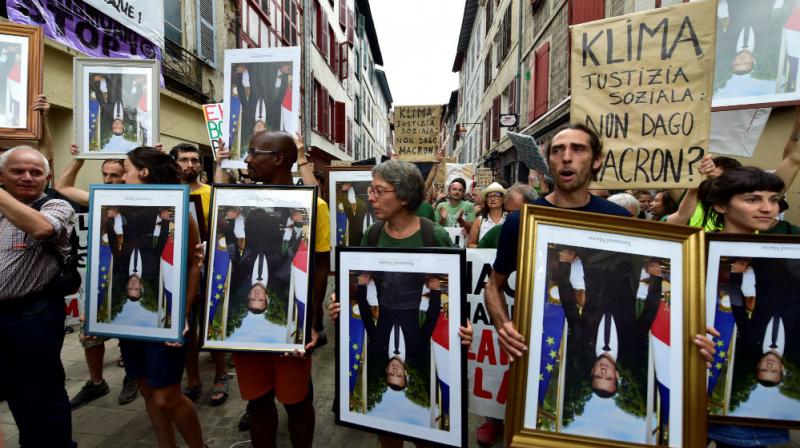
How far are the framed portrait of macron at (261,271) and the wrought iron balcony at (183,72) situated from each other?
781 cm

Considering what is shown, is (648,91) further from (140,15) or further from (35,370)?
(140,15)

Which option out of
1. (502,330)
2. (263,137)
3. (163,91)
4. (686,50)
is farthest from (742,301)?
(163,91)

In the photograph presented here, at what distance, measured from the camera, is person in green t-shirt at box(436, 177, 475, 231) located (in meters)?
5.99

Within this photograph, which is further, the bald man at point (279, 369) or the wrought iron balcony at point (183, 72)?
the wrought iron balcony at point (183, 72)

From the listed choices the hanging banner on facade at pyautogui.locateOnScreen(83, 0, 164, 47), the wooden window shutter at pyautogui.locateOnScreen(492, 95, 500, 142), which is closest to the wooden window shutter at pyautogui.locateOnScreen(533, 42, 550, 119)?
the wooden window shutter at pyautogui.locateOnScreen(492, 95, 500, 142)

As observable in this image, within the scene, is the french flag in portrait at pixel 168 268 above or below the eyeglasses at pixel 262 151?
below

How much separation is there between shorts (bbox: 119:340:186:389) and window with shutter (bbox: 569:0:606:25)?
30.4 ft

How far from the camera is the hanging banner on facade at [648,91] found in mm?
2240

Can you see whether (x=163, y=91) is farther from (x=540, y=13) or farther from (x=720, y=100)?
(x=540, y=13)

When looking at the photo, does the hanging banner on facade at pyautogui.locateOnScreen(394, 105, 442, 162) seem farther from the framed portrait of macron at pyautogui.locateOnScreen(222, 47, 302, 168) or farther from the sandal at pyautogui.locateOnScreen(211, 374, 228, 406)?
the sandal at pyautogui.locateOnScreen(211, 374, 228, 406)

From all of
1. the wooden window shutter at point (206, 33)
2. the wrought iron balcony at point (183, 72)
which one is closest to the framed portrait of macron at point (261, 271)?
the wrought iron balcony at point (183, 72)

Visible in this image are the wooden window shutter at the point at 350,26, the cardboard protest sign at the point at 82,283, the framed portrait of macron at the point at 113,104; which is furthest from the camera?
the wooden window shutter at the point at 350,26

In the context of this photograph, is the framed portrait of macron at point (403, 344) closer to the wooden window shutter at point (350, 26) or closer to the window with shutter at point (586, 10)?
the window with shutter at point (586, 10)

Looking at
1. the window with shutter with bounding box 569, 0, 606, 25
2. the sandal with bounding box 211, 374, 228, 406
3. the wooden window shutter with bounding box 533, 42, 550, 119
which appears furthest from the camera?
the wooden window shutter with bounding box 533, 42, 550, 119
